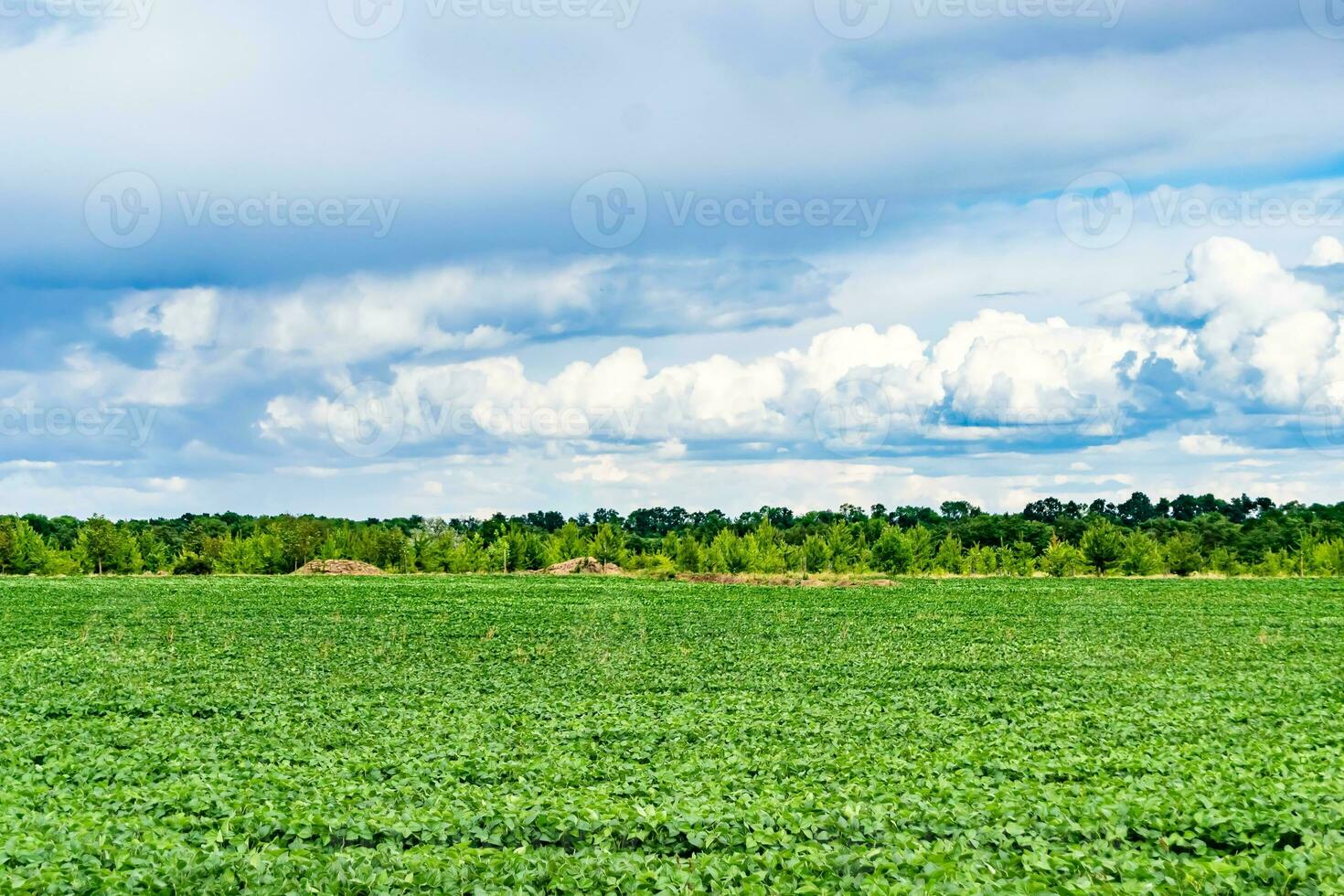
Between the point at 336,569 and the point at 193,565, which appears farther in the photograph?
the point at 193,565

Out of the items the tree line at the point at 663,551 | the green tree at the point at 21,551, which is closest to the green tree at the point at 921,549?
the tree line at the point at 663,551

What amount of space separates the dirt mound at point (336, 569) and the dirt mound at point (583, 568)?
14.6 metres

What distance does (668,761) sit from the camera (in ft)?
46.7

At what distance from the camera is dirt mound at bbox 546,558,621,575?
3226 inches

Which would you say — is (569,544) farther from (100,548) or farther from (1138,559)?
(1138,559)

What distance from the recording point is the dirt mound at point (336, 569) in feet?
261

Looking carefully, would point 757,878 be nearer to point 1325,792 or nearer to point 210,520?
point 1325,792

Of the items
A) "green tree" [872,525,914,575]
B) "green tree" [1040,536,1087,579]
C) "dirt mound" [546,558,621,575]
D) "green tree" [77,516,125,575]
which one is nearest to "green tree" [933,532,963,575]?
"green tree" [872,525,914,575]

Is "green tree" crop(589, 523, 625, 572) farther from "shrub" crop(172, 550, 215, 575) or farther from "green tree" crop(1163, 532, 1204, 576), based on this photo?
"green tree" crop(1163, 532, 1204, 576)

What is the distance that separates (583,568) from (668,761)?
2790 inches

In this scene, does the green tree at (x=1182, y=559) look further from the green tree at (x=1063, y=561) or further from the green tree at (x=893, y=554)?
the green tree at (x=893, y=554)

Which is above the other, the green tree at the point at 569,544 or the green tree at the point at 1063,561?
the green tree at the point at 569,544

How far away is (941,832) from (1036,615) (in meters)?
33.9

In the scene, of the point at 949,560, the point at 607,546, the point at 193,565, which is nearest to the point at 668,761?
the point at 949,560
